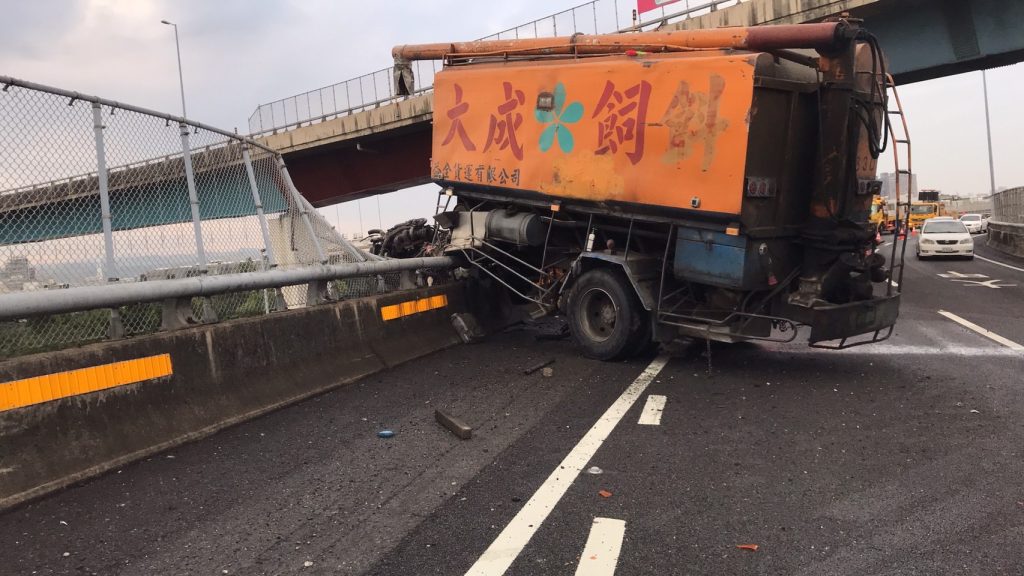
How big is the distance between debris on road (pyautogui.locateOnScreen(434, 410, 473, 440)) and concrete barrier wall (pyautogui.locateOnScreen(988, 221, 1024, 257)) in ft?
98.1

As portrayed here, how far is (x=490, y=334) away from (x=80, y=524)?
6907mm

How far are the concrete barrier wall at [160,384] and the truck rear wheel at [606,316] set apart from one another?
2185 millimetres

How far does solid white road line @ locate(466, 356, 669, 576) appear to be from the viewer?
347 centimetres

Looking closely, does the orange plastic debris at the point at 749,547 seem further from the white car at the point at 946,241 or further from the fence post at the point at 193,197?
the white car at the point at 946,241

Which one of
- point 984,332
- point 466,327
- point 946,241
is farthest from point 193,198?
point 946,241

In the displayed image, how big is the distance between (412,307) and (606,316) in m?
2.30

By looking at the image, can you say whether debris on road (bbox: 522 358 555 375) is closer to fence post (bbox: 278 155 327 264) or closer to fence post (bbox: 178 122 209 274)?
fence post (bbox: 278 155 327 264)

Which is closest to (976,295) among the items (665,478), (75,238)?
(665,478)

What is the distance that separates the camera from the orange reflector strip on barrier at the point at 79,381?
4379mm

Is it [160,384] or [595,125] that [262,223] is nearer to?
[160,384]

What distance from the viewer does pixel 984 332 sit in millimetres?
9906

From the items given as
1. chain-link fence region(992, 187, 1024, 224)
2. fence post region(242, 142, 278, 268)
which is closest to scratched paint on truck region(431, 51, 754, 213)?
fence post region(242, 142, 278, 268)

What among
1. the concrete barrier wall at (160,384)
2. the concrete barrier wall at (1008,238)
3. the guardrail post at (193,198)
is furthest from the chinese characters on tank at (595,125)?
the concrete barrier wall at (1008,238)


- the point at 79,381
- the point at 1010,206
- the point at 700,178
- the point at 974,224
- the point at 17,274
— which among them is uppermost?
the point at 700,178
